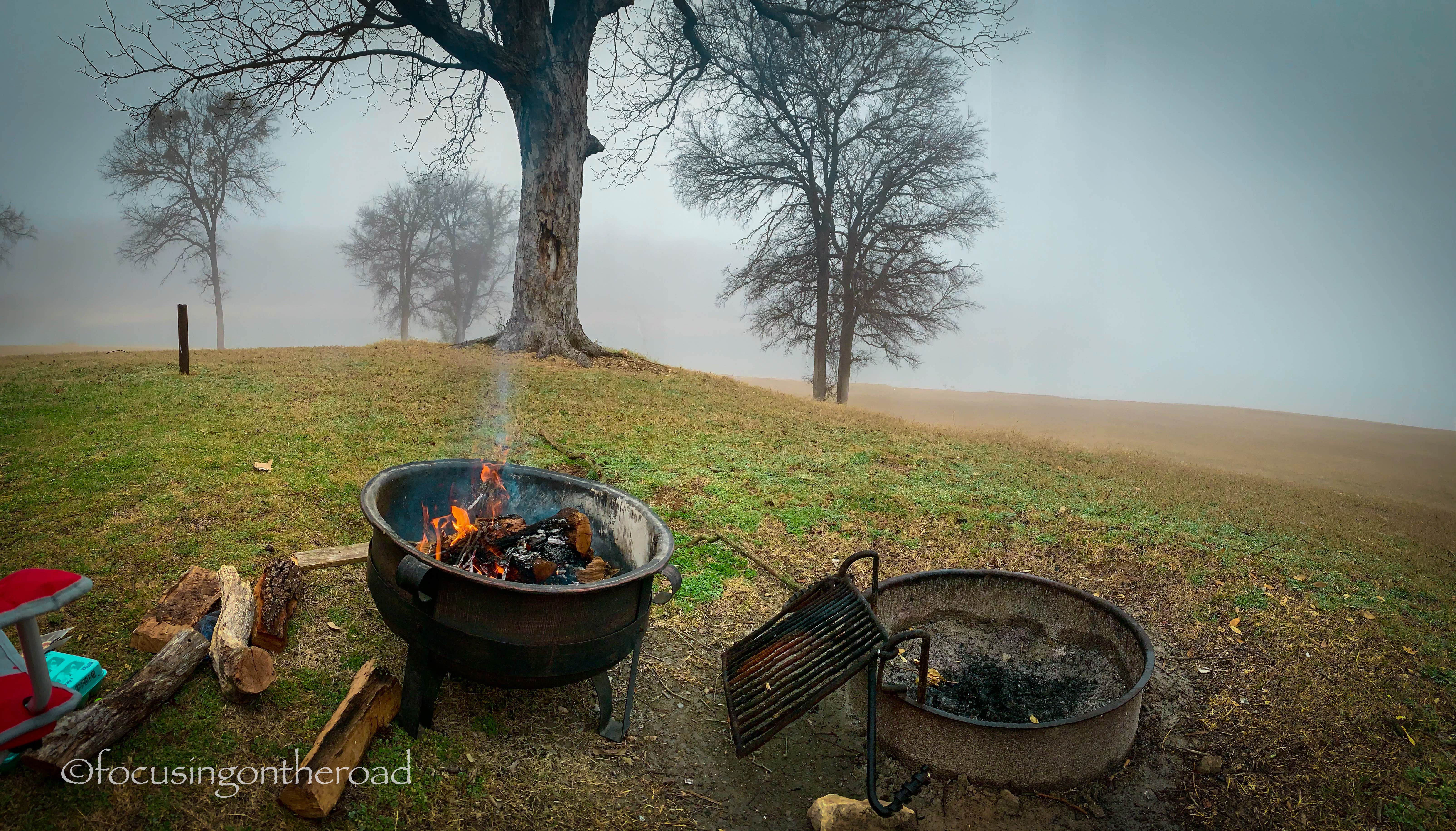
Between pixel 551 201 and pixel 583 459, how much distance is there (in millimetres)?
6461

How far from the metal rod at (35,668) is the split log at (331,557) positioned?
133cm

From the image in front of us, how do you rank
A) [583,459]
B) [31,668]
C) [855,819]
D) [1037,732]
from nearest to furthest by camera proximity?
1. [31,668]
2. [855,819]
3. [1037,732]
4. [583,459]

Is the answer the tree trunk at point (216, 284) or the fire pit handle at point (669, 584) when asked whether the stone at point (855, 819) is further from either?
the tree trunk at point (216, 284)

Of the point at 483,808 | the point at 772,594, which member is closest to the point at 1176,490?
the point at 772,594

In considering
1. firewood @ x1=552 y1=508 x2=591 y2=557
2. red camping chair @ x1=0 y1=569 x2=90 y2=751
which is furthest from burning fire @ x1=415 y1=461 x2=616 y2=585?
red camping chair @ x1=0 y1=569 x2=90 y2=751

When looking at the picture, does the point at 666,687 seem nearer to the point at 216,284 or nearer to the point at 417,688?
the point at 417,688

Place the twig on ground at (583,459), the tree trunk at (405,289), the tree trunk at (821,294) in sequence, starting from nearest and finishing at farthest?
the twig on ground at (583,459)
the tree trunk at (821,294)
the tree trunk at (405,289)

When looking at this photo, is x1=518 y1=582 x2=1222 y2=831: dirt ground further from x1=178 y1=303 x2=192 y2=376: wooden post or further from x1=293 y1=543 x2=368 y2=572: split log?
x1=178 y1=303 x2=192 y2=376: wooden post

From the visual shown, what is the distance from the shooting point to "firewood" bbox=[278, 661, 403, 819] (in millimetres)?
2357

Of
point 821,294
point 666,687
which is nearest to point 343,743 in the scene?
point 666,687

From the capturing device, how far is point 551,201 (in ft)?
36.7

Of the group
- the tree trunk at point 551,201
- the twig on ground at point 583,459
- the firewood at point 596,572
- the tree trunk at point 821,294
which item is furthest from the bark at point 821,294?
the firewood at point 596,572

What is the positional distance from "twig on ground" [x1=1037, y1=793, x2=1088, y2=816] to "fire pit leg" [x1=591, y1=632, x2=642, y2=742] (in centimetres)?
181

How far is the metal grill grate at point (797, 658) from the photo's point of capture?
9.16ft
